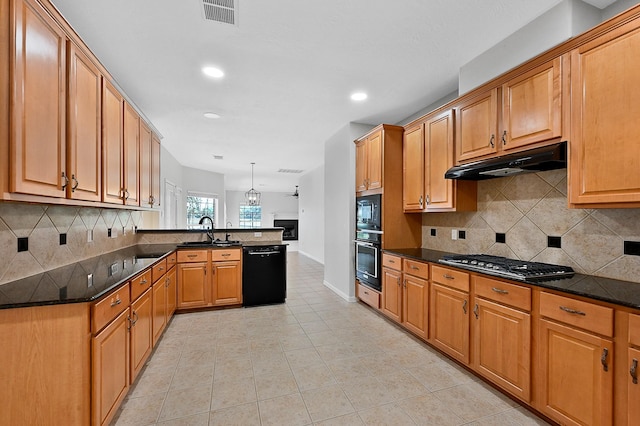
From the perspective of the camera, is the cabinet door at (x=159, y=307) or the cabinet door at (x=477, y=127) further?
the cabinet door at (x=159, y=307)

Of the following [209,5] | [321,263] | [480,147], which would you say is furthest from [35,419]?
[321,263]

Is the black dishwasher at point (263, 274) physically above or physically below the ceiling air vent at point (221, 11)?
below

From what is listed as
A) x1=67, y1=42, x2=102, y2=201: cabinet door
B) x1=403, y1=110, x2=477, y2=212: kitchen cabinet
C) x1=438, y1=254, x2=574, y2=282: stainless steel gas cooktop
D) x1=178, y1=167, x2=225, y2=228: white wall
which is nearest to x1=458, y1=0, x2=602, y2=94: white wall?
x1=403, y1=110, x2=477, y2=212: kitchen cabinet

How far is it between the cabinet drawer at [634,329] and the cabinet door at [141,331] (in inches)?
120

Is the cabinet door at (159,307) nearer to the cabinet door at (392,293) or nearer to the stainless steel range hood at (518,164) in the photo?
the cabinet door at (392,293)

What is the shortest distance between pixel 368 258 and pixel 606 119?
2747 millimetres

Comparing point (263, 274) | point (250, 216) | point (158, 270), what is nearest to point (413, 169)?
point (263, 274)

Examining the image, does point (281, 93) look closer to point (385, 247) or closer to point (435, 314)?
point (385, 247)

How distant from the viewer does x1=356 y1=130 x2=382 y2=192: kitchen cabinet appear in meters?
3.76

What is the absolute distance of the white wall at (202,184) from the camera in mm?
7750

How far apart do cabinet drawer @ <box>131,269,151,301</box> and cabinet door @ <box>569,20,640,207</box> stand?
3.16 metres

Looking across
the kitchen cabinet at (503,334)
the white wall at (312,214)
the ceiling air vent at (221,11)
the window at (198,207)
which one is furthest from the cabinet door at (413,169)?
the window at (198,207)

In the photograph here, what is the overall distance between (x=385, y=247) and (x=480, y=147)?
1.65m

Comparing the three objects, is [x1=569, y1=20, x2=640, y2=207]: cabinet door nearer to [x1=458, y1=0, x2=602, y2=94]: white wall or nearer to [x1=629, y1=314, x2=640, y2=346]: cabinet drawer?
[x1=458, y1=0, x2=602, y2=94]: white wall
